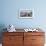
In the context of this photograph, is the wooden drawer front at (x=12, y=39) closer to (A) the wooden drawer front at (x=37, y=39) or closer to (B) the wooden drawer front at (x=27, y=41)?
(B) the wooden drawer front at (x=27, y=41)

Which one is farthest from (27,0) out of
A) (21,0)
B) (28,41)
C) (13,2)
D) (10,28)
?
(28,41)

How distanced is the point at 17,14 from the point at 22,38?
86cm

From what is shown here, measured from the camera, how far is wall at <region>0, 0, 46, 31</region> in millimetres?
4051

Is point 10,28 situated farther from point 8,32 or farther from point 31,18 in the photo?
point 31,18

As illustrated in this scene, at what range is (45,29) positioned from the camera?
163 inches

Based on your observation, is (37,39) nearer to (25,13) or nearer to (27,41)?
(27,41)

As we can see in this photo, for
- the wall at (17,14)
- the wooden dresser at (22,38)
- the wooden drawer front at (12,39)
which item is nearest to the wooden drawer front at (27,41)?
the wooden dresser at (22,38)

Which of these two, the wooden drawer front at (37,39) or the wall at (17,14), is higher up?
the wall at (17,14)

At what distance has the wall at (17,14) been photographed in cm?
405

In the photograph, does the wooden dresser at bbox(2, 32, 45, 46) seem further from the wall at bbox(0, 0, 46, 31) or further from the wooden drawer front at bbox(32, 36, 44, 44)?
the wall at bbox(0, 0, 46, 31)

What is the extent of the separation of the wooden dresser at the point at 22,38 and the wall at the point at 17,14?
1.83ft

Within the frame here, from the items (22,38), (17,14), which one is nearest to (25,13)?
(17,14)

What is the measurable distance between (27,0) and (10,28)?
1066 mm

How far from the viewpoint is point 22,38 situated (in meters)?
3.61
